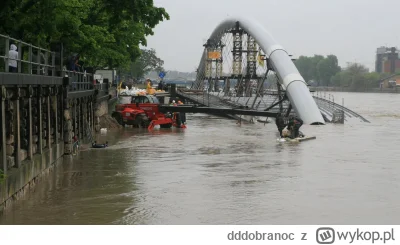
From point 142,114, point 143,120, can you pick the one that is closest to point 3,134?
point 143,120

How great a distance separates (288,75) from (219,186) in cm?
4360

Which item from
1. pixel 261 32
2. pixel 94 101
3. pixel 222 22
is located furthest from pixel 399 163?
pixel 222 22

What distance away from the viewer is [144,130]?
48.2 meters

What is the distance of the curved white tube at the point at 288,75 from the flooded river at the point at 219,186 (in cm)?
2002

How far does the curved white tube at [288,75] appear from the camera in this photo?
59.5 m

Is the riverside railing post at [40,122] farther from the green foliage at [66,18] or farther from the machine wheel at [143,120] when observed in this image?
the machine wheel at [143,120]

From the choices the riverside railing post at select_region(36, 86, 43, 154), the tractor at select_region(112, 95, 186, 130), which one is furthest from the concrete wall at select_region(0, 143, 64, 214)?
the tractor at select_region(112, 95, 186, 130)

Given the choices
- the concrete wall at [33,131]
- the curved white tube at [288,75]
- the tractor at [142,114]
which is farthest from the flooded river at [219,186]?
the curved white tube at [288,75]

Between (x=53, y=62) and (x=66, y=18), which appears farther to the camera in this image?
(x=66, y=18)

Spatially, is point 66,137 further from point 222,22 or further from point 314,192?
point 222,22

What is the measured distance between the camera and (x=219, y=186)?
2255cm

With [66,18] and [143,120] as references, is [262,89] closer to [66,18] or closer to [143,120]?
[143,120]

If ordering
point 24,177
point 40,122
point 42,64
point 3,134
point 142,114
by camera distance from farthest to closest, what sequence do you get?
1. point 142,114
2. point 42,64
3. point 40,122
4. point 24,177
5. point 3,134

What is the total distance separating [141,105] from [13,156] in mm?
30894
